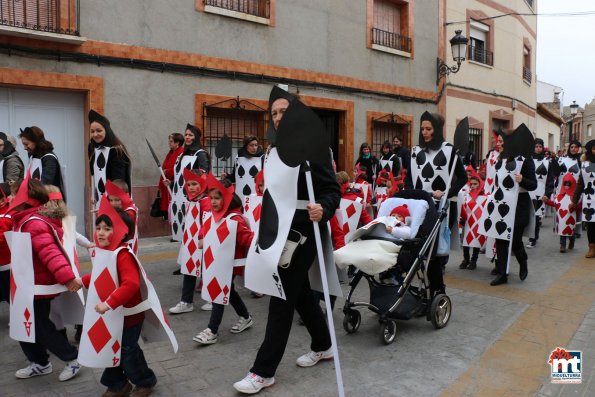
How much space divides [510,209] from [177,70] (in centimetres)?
652

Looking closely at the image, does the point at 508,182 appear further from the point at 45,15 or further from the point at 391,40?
the point at 391,40

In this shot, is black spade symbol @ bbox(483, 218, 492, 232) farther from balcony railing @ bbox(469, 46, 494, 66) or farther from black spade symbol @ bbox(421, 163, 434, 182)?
balcony railing @ bbox(469, 46, 494, 66)

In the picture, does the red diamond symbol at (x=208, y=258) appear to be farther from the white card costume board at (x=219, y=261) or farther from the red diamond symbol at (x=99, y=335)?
the red diamond symbol at (x=99, y=335)

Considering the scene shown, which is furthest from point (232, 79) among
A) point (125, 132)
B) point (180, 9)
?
point (125, 132)

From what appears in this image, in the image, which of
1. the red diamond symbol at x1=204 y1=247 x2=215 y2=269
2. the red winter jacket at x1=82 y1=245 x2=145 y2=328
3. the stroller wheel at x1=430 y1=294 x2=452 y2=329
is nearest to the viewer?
the red winter jacket at x1=82 y1=245 x2=145 y2=328

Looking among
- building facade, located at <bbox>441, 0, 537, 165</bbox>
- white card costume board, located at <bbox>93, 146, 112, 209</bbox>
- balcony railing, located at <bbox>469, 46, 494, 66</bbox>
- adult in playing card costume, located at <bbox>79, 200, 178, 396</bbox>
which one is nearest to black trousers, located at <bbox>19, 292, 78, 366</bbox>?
adult in playing card costume, located at <bbox>79, 200, 178, 396</bbox>

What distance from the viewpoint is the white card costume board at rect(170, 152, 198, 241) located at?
24.0ft

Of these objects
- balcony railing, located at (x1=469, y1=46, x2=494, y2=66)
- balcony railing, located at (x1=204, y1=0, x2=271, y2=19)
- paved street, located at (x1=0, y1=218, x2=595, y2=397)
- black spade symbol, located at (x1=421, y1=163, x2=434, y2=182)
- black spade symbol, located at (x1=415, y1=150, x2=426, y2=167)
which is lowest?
paved street, located at (x1=0, y1=218, x2=595, y2=397)

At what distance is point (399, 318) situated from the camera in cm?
466

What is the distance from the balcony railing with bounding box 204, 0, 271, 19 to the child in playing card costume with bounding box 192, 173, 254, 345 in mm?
6912

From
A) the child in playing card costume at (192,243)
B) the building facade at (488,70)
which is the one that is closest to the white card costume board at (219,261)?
the child in playing card costume at (192,243)

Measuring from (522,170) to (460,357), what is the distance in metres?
3.26

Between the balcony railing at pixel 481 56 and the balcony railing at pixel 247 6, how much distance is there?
8622 millimetres

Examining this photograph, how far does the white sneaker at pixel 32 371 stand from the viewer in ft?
12.7
